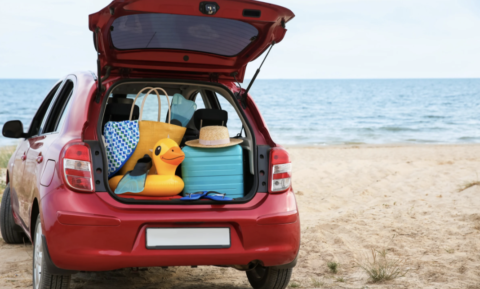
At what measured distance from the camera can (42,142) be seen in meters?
3.69

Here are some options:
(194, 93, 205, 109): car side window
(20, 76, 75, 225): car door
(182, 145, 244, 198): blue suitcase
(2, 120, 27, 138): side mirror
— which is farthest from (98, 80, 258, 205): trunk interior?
(194, 93, 205, 109): car side window

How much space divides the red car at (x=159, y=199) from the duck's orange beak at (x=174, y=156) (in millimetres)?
317

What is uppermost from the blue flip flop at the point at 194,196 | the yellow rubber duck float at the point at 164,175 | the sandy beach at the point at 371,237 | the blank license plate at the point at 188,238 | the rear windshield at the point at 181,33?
the rear windshield at the point at 181,33

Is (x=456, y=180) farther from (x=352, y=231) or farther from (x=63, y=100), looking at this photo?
(x=63, y=100)

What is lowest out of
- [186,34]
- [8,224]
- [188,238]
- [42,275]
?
[8,224]

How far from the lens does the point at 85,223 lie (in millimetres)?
2842

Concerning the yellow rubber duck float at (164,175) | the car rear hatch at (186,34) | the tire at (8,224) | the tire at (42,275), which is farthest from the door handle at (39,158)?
the tire at (8,224)

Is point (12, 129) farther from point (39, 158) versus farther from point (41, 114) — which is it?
point (39, 158)

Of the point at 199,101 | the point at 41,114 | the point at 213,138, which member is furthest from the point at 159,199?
the point at 199,101

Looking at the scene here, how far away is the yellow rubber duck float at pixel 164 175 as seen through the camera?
3164 millimetres

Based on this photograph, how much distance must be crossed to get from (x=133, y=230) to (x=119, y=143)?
0.68m

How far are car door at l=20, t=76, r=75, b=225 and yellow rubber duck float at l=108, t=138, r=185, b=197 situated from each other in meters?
0.52

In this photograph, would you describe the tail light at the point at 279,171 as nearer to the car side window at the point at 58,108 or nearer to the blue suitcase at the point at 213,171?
the blue suitcase at the point at 213,171

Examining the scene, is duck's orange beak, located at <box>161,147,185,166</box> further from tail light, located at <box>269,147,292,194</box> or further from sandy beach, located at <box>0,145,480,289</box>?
sandy beach, located at <box>0,145,480,289</box>
